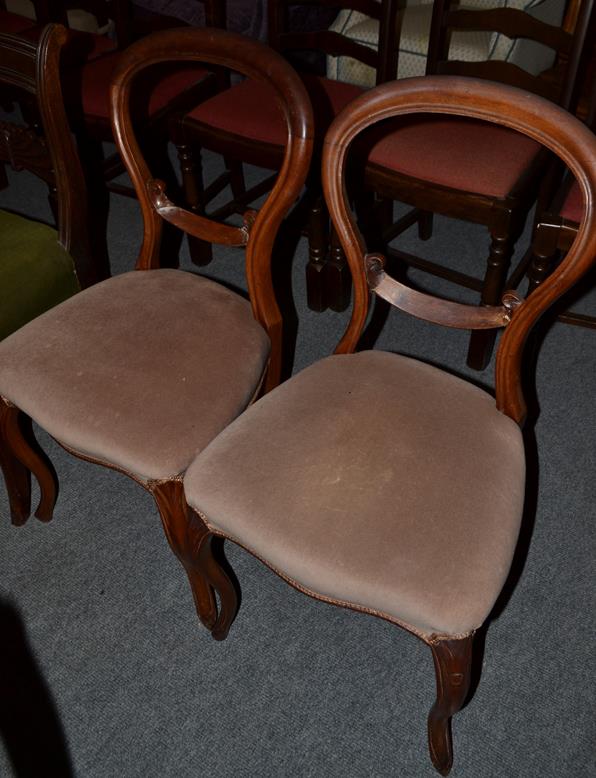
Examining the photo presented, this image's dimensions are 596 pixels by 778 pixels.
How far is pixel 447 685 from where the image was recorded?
105cm

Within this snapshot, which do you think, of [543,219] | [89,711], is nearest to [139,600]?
[89,711]

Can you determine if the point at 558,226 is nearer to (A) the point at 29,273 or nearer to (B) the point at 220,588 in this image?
(B) the point at 220,588

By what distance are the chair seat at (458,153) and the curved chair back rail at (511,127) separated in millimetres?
559

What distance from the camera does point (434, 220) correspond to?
7.98ft

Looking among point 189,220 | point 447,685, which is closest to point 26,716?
point 447,685

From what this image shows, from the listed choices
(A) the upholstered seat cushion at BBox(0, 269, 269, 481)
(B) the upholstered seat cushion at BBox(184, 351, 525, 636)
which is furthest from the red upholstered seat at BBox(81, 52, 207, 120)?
(B) the upholstered seat cushion at BBox(184, 351, 525, 636)

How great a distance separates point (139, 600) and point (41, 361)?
521mm

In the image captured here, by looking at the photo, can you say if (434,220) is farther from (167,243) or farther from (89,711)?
(89,711)

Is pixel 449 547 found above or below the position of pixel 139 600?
above

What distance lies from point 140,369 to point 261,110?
96 cm

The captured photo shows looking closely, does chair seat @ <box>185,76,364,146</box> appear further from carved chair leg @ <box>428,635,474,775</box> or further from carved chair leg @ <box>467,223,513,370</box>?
carved chair leg @ <box>428,635,474,775</box>

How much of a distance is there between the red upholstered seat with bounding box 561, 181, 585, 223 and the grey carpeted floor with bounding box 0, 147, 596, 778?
551 mm

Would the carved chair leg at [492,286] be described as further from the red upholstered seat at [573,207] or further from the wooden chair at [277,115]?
the wooden chair at [277,115]

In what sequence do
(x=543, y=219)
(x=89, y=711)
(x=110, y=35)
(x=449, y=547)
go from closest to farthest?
(x=449, y=547)
(x=89, y=711)
(x=543, y=219)
(x=110, y=35)
